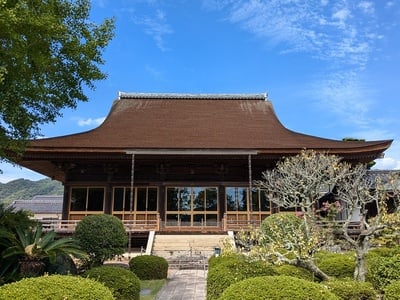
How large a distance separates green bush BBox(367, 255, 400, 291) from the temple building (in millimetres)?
9051

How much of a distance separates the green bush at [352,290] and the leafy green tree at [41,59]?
699 cm

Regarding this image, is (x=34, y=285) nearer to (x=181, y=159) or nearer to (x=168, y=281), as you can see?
(x=168, y=281)

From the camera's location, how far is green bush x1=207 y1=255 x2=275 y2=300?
230 inches

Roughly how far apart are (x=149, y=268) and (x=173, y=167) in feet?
27.9

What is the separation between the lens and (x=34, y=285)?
14.4 ft

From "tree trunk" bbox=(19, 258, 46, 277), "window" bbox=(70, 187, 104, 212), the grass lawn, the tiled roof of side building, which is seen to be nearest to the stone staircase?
the grass lawn

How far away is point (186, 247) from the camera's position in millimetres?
14883

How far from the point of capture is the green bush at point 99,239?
1078cm

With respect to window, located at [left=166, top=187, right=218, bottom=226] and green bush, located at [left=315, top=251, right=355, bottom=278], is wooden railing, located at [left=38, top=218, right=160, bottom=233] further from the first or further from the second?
green bush, located at [left=315, top=251, right=355, bottom=278]

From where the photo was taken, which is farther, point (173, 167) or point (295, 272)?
point (173, 167)

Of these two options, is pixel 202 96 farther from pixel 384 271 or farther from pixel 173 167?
pixel 384 271

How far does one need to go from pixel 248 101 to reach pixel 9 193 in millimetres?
90202

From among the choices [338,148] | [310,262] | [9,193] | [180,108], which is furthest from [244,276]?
[9,193]

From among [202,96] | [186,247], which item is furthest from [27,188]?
[186,247]
